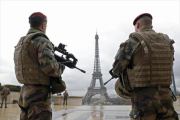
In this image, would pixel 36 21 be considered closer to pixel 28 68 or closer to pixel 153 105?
pixel 28 68

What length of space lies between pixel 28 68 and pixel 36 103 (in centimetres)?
57

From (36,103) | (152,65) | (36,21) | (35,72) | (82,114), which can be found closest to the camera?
(152,65)

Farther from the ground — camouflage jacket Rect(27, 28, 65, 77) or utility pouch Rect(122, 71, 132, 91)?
camouflage jacket Rect(27, 28, 65, 77)

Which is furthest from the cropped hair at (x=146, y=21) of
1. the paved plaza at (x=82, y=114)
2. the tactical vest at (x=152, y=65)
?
the paved plaza at (x=82, y=114)

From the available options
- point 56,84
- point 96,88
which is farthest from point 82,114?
point 96,88

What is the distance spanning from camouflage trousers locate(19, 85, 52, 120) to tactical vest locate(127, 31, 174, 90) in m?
1.31

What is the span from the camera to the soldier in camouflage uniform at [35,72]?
2438mm

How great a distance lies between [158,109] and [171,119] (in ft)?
0.83

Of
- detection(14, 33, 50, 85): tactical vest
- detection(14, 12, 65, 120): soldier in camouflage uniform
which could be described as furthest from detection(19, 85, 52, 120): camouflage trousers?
detection(14, 33, 50, 85): tactical vest

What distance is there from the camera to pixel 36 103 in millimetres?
2426

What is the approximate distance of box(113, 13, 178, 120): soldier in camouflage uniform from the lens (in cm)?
223

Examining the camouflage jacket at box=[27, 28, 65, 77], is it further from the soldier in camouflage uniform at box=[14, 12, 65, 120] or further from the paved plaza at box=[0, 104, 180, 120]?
the paved plaza at box=[0, 104, 180, 120]

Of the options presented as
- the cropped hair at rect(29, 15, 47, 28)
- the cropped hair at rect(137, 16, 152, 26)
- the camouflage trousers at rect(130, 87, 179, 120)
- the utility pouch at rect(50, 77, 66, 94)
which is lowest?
the camouflage trousers at rect(130, 87, 179, 120)

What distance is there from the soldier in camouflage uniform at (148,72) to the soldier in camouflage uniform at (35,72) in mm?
1042
